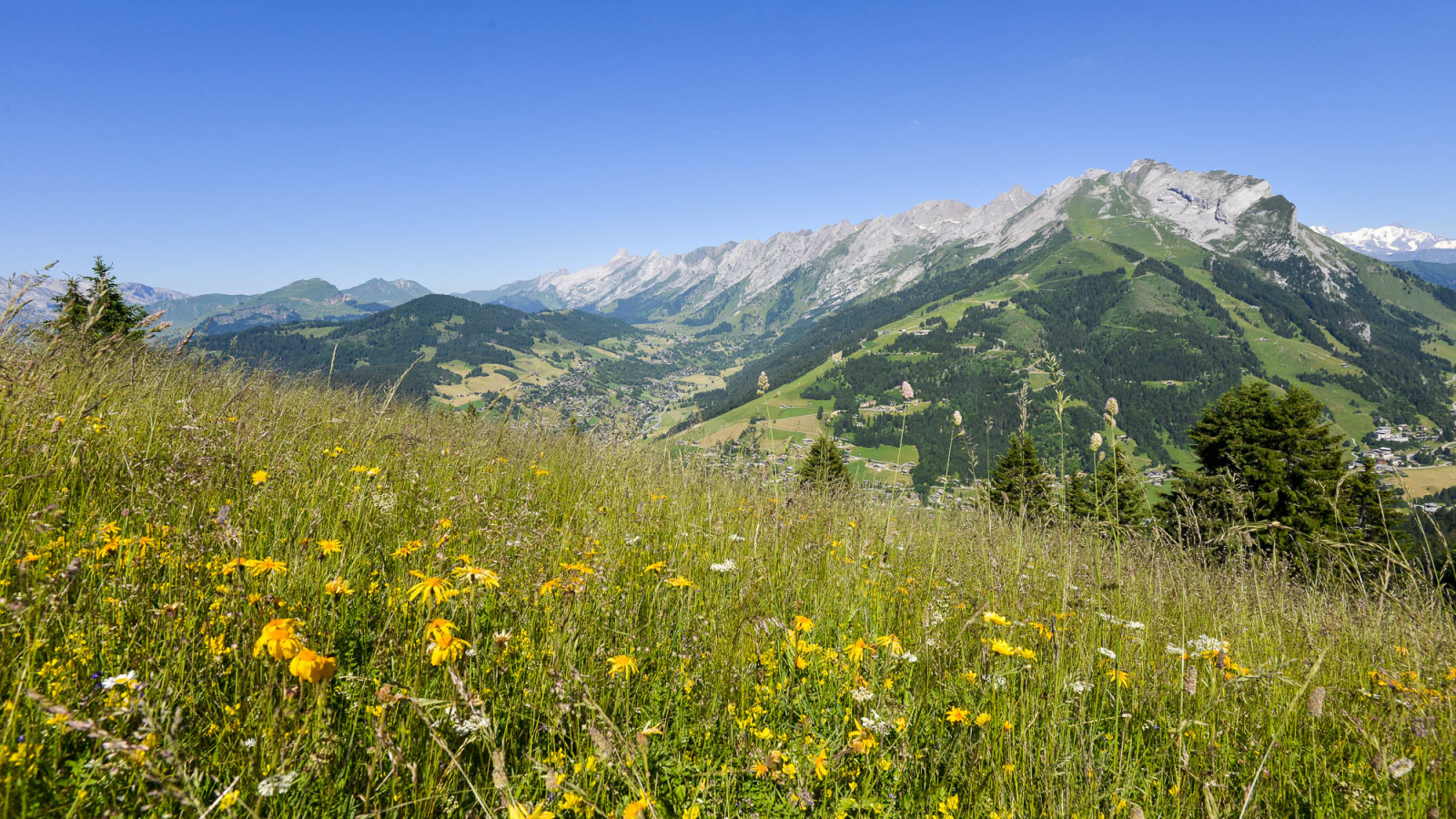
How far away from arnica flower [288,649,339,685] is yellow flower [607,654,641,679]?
1.09 m

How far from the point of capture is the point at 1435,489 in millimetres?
110812

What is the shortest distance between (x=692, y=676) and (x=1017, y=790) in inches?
52.9

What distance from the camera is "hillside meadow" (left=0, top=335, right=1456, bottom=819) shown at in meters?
1.56

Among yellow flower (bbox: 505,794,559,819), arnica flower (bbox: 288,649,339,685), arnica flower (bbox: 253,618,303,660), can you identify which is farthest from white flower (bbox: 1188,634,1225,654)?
arnica flower (bbox: 253,618,303,660)

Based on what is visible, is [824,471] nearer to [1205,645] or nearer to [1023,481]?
[1023,481]

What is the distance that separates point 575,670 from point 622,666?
71cm

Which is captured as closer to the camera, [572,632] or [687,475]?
[572,632]

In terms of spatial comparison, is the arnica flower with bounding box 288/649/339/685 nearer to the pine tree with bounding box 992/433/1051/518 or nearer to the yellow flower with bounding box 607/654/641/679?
the yellow flower with bounding box 607/654/641/679

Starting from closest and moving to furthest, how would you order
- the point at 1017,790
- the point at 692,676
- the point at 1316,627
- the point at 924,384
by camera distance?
1. the point at 1017,790
2. the point at 692,676
3. the point at 1316,627
4. the point at 924,384

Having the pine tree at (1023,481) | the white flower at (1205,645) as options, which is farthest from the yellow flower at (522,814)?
the pine tree at (1023,481)

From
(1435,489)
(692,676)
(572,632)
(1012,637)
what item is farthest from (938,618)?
(1435,489)

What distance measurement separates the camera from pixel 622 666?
2.34m

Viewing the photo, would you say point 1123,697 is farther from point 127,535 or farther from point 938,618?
point 127,535

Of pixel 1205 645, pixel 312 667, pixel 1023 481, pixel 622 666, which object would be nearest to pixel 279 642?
pixel 312 667
